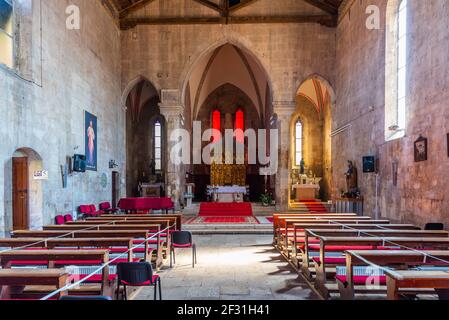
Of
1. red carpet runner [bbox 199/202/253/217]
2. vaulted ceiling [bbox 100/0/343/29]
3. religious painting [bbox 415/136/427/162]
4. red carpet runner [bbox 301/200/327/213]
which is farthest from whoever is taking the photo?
vaulted ceiling [bbox 100/0/343/29]

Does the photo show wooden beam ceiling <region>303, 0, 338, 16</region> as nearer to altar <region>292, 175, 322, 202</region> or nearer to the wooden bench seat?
altar <region>292, 175, 322, 202</region>

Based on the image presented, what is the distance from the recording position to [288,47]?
17328 millimetres

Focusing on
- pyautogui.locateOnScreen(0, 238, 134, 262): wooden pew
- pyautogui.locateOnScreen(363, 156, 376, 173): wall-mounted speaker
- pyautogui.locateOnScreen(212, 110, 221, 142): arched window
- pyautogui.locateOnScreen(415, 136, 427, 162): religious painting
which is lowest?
pyautogui.locateOnScreen(0, 238, 134, 262): wooden pew

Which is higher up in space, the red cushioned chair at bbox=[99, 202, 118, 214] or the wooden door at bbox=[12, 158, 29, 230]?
the wooden door at bbox=[12, 158, 29, 230]

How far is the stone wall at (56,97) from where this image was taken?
30.1ft

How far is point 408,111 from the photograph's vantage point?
33.4 feet

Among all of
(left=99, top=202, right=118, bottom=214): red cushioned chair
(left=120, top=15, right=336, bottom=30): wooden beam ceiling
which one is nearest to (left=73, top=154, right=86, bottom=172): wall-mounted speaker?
(left=99, top=202, right=118, bottom=214): red cushioned chair

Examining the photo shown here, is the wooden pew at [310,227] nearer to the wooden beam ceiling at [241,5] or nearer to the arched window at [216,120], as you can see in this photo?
the wooden beam ceiling at [241,5]

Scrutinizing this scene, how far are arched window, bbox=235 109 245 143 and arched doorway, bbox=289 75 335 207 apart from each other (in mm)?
3000

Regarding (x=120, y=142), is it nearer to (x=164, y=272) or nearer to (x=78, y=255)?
(x=164, y=272)

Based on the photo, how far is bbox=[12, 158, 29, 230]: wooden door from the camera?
10047 millimetres

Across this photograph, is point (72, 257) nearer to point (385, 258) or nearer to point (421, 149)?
point (385, 258)

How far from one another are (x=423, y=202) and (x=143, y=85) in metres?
16.7
